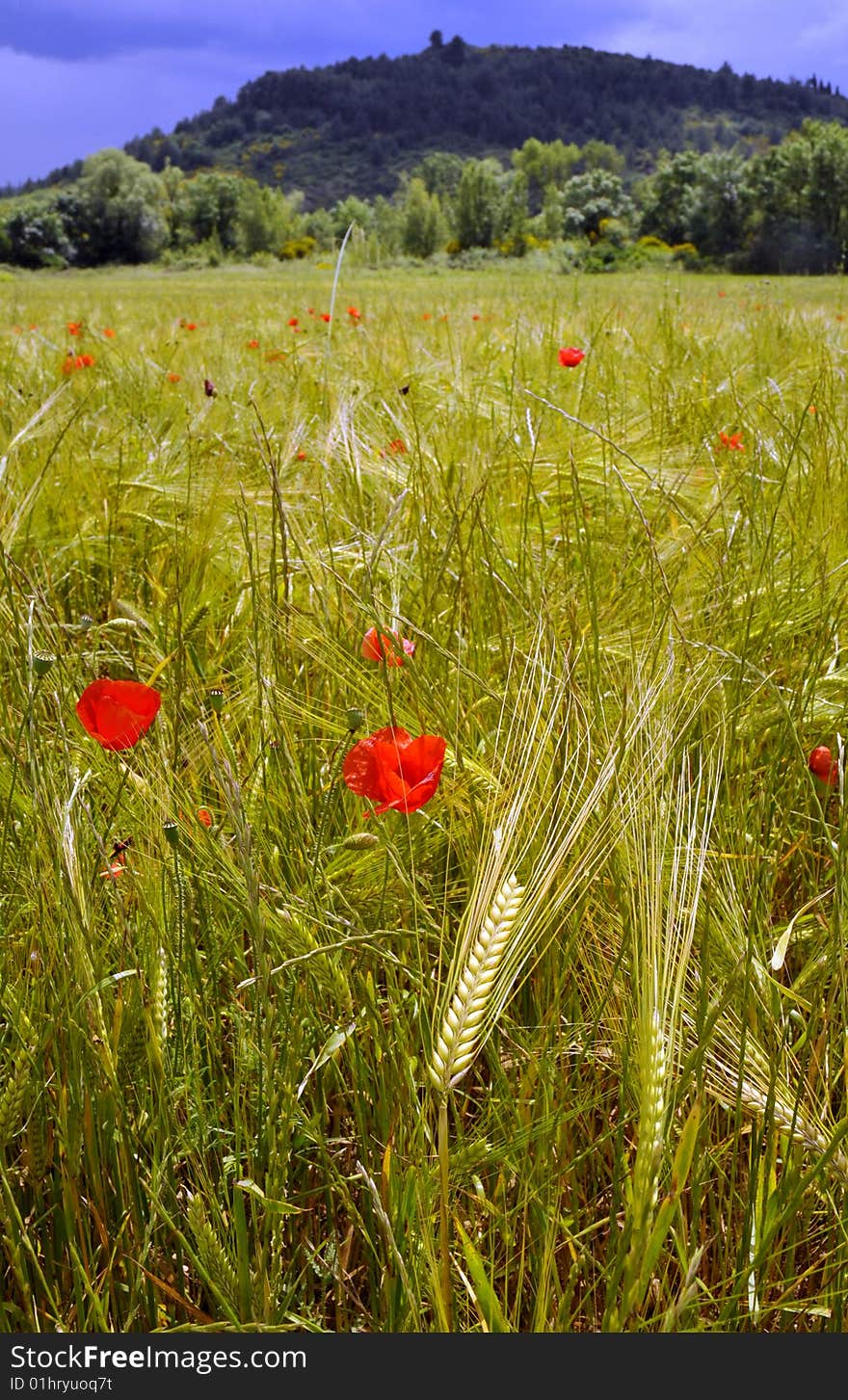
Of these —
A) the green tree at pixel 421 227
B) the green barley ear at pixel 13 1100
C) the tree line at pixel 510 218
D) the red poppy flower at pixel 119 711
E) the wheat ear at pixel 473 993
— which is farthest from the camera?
the green tree at pixel 421 227

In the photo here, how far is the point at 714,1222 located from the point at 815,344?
10.1ft

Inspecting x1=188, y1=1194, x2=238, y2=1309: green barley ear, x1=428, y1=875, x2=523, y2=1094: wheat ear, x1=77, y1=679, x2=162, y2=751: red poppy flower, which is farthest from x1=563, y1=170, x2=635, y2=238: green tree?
x1=188, y1=1194, x2=238, y2=1309: green barley ear

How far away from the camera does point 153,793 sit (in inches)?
26.8

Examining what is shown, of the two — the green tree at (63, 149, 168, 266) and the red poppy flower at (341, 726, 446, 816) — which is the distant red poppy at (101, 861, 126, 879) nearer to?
the red poppy flower at (341, 726, 446, 816)

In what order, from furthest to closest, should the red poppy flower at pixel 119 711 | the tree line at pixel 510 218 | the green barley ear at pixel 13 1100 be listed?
the tree line at pixel 510 218
the red poppy flower at pixel 119 711
the green barley ear at pixel 13 1100

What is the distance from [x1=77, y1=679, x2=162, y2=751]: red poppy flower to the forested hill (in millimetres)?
144651

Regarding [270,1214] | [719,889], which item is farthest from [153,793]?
[719,889]

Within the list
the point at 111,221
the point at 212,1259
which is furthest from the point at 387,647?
the point at 111,221

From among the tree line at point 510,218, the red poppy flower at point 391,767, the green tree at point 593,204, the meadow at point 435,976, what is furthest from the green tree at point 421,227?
the red poppy flower at point 391,767

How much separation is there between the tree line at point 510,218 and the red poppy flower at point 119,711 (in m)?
15.0

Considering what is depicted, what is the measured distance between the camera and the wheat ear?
1.54ft

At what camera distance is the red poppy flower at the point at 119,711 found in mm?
709

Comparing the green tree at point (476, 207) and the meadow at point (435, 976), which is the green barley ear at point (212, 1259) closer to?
the meadow at point (435, 976)

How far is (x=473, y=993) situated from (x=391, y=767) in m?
0.22
